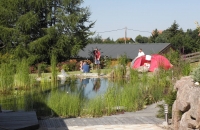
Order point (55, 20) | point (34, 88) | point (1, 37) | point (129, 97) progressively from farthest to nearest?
point (55, 20), point (1, 37), point (34, 88), point (129, 97)

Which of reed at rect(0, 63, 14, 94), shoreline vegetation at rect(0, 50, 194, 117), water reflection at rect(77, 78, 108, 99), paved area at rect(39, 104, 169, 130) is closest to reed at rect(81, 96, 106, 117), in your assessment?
shoreline vegetation at rect(0, 50, 194, 117)

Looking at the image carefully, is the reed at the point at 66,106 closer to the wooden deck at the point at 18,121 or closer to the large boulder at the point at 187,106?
the wooden deck at the point at 18,121

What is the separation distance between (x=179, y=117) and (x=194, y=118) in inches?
31.0

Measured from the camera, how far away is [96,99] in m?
7.71

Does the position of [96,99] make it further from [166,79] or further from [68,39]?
[68,39]

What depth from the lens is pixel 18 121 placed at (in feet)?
21.3

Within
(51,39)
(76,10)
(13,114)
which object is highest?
(76,10)

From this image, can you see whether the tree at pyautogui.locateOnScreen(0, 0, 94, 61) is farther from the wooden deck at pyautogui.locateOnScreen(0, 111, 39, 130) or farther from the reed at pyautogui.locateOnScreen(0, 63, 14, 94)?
the wooden deck at pyautogui.locateOnScreen(0, 111, 39, 130)

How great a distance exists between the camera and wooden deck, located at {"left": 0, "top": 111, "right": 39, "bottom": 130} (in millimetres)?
6066

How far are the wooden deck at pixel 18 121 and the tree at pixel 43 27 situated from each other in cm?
1475

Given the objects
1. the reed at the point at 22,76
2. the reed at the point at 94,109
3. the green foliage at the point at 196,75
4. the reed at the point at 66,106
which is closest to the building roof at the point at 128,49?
the reed at the point at 22,76

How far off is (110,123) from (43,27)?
18.0 metres

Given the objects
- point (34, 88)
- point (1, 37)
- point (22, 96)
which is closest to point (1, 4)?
point (1, 37)

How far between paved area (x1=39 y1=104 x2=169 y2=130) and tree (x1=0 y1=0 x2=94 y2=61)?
1500 cm
